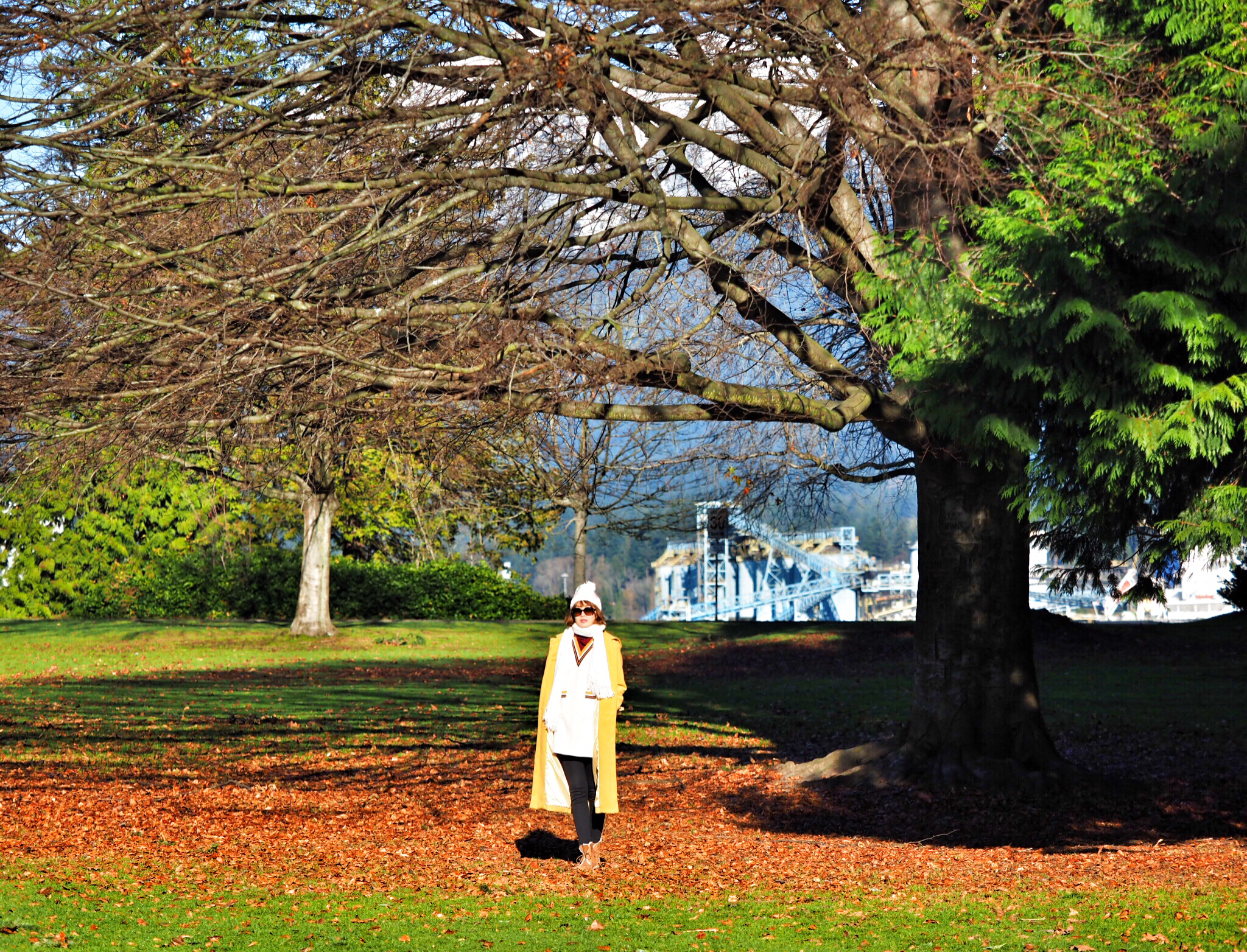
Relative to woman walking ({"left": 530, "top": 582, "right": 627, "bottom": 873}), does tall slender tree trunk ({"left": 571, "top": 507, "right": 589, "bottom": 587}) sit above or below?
above

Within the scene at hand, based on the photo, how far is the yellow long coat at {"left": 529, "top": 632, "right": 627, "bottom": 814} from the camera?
769 centimetres

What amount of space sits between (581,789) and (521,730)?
7636 millimetres

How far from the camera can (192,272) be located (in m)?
7.78

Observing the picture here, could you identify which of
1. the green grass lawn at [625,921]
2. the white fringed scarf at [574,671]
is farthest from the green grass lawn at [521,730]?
the white fringed scarf at [574,671]

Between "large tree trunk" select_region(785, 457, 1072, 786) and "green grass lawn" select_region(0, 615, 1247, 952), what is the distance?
0.69 meters

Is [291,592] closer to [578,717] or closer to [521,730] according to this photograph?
[521,730]

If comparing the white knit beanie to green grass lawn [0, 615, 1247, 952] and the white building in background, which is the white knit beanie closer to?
green grass lawn [0, 615, 1247, 952]

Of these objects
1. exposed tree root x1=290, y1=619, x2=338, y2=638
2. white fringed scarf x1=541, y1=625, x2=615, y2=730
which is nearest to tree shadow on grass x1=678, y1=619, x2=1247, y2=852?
white fringed scarf x1=541, y1=625, x2=615, y2=730

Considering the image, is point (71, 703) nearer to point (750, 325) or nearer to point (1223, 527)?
point (750, 325)

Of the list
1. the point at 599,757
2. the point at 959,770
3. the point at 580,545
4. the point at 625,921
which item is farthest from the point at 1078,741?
the point at 580,545

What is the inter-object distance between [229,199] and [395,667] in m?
14.5

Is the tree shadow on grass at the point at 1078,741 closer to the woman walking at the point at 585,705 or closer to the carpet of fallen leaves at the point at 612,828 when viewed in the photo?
the carpet of fallen leaves at the point at 612,828

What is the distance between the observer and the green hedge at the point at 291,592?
31594 mm

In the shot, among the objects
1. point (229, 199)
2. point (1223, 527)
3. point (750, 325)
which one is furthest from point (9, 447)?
point (1223, 527)
